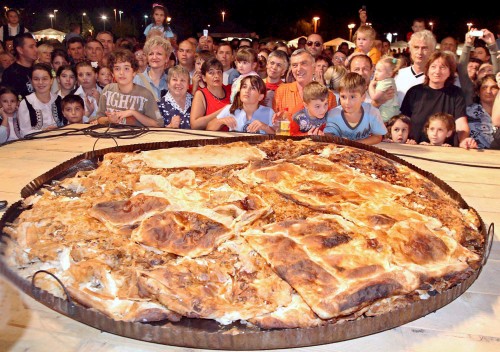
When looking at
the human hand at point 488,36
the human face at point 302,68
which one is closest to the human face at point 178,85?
the human face at point 302,68

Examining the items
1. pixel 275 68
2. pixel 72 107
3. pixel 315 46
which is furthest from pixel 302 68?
pixel 315 46

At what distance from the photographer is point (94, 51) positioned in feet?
23.6

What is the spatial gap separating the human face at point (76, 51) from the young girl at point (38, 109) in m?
1.98

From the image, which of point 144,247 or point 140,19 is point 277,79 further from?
point 140,19

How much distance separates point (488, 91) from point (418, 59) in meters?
0.81

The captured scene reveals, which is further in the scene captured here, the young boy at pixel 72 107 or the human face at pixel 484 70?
the human face at pixel 484 70

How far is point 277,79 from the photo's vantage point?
556 centimetres

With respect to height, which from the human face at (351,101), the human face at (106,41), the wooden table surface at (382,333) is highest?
the human face at (106,41)

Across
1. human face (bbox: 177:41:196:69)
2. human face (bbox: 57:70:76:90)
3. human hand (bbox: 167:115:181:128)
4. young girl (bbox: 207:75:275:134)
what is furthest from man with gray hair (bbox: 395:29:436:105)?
human face (bbox: 57:70:76:90)

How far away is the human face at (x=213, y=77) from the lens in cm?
526

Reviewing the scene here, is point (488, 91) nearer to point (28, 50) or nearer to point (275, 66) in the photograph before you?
point (275, 66)

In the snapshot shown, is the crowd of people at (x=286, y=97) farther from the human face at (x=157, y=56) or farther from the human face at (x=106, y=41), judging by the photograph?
the human face at (x=106, y=41)

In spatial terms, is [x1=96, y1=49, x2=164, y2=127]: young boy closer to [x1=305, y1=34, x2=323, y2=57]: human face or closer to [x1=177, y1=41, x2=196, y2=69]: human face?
[x1=177, y1=41, x2=196, y2=69]: human face

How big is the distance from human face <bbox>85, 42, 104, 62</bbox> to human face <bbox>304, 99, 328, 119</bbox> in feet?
13.1
